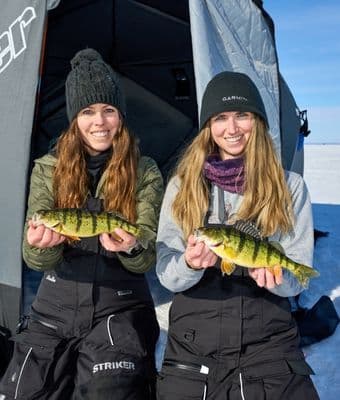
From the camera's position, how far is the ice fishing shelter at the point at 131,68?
12.7 ft

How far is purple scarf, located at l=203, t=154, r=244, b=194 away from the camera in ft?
9.73

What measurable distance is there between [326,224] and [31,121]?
7130 mm

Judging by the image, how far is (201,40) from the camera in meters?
3.90

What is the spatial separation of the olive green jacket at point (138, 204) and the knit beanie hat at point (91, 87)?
385 millimetres

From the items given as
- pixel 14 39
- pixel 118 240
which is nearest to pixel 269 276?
pixel 118 240

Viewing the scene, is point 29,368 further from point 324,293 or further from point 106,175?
point 324,293

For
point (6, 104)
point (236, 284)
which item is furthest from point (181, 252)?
point (6, 104)

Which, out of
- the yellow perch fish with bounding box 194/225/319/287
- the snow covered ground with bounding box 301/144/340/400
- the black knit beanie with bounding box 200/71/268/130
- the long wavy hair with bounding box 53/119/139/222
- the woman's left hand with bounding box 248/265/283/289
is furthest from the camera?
the snow covered ground with bounding box 301/144/340/400

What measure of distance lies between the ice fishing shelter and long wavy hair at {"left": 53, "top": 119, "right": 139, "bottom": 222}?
716mm

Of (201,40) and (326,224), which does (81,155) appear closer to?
(201,40)

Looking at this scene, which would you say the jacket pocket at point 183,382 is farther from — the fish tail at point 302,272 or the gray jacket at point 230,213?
the fish tail at point 302,272

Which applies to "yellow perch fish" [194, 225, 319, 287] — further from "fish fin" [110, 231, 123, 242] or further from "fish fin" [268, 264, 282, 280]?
"fish fin" [110, 231, 123, 242]

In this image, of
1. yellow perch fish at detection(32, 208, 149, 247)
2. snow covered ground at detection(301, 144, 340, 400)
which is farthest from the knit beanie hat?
snow covered ground at detection(301, 144, 340, 400)

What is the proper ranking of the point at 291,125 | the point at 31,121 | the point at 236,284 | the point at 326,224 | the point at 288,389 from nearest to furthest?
1. the point at 288,389
2. the point at 236,284
3. the point at 31,121
4. the point at 291,125
5. the point at 326,224
